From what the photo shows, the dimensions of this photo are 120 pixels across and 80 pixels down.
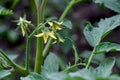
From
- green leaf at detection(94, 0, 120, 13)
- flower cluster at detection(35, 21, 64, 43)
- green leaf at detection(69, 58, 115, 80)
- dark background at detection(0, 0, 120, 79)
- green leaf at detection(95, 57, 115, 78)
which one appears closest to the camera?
green leaf at detection(69, 58, 115, 80)

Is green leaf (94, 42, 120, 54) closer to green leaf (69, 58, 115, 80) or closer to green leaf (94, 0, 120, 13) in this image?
green leaf (69, 58, 115, 80)

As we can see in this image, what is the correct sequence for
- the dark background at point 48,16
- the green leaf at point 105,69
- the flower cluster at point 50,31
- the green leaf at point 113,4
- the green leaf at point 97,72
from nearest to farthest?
Answer: 1. the green leaf at point 97,72
2. the green leaf at point 105,69
3. the flower cluster at point 50,31
4. the green leaf at point 113,4
5. the dark background at point 48,16

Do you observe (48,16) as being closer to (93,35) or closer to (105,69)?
(93,35)

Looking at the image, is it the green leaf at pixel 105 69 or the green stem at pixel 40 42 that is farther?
the green stem at pixel 40 42

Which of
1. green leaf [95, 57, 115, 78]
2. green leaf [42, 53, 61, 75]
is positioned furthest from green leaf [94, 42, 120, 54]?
green leaf [42, 53, 61, 75]

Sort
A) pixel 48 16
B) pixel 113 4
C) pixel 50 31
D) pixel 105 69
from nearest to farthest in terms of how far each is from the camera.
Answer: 1. pixel 105 69
2. pixel 50 31
3. pixel 113 4
4. pixel 48 16

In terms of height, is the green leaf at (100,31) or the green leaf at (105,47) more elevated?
the green leaf at (100,31)

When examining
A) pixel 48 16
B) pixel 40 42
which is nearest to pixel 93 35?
pixel 40 42

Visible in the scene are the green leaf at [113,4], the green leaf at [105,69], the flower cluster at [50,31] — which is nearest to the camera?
the green leaf at [105,69]

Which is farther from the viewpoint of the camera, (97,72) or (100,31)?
(100,31)

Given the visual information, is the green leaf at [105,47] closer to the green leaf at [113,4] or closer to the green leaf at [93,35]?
the green leaf at [93,35]

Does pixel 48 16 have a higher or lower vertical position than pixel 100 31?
lower

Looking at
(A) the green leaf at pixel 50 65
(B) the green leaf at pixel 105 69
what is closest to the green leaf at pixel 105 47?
(B) the green leaf at pixel 105 69

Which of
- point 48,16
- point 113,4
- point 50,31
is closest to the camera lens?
point 50,31
